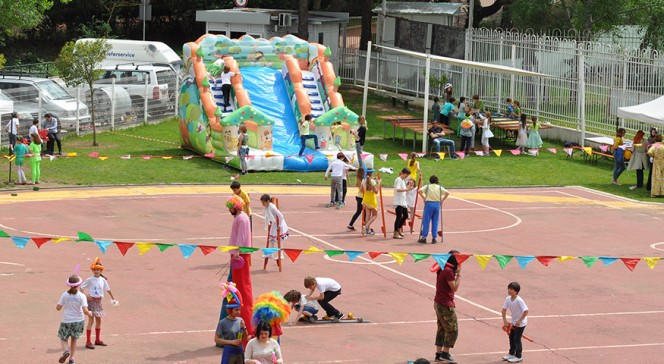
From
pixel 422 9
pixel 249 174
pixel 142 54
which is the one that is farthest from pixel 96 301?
pixel 422 9

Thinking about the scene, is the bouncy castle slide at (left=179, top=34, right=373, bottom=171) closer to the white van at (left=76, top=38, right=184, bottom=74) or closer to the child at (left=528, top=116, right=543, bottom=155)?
the child at (left=528, top=116, right=543, bottom=155)

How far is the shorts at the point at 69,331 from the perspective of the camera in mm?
15414

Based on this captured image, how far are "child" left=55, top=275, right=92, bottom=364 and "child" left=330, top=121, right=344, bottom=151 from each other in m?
19.4

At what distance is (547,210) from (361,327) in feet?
39.7

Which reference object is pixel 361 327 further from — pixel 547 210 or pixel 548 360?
pixel 547 210

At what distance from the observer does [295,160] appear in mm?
33344

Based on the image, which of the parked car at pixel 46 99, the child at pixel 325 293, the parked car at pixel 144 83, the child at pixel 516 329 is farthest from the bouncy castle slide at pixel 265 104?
the child at pixel 516 329

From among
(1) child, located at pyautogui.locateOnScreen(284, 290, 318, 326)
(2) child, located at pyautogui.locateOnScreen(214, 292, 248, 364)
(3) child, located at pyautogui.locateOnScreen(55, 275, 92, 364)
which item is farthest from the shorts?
(1) child, located at pyautogui.locateOnScreen(284, 290, 318, 326)

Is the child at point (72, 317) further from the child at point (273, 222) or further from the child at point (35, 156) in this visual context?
the child at point (35, 156)

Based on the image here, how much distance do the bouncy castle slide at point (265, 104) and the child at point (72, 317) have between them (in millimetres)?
17195

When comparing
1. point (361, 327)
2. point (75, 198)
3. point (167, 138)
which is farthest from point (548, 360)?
point (167, 138)

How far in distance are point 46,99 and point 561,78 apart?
55.9ft

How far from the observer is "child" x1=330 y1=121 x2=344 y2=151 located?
1361 inches

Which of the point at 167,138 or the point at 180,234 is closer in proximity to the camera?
the point at 180,234
